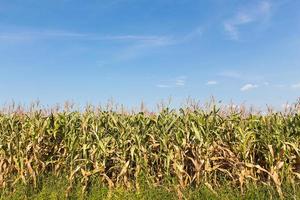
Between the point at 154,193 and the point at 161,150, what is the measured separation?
1.12m

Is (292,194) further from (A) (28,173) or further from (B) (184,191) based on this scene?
(A) (28,173)

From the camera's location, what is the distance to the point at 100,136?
909cm

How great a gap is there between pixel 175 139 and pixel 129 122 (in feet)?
4.61

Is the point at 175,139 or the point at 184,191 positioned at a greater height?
the point at 175,139

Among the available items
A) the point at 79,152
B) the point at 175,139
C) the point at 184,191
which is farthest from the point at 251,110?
the point at 79,152

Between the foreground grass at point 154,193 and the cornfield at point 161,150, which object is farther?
the cornfield at point 161,150

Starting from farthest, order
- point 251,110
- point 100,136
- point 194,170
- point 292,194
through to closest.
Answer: point 251,110 < point 100,136 < point 194,170 < point 292,194

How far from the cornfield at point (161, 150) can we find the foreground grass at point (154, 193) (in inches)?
5.6

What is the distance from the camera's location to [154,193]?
7836mm

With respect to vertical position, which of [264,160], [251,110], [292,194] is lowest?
[292,194]

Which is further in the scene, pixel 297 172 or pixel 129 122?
pixel 129 122

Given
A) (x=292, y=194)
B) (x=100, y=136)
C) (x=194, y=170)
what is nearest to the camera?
(x=292, y=194)

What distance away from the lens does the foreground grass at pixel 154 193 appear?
25.1 ft

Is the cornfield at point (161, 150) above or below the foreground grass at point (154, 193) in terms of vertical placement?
above
